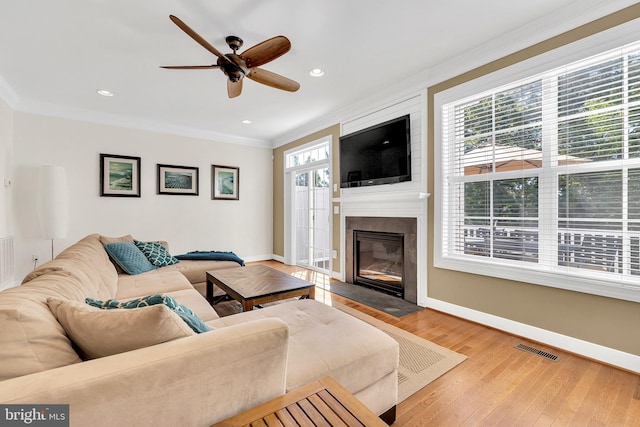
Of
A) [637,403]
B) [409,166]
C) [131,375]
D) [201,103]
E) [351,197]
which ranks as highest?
[201,103]

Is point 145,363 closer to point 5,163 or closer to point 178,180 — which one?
point 5,163

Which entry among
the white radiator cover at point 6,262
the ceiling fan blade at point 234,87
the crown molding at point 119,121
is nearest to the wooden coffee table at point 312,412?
the ceiling fan blade at point 234,87

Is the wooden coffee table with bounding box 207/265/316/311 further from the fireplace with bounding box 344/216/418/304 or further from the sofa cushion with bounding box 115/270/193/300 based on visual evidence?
the fireplace with bounding box 344/216/418/304

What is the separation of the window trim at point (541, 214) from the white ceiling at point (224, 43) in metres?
0.22

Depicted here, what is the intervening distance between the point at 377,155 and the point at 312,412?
3191 mm

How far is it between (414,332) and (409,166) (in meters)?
1.80

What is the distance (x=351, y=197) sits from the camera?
4.12 metres

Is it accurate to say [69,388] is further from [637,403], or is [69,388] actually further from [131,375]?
[637,403]

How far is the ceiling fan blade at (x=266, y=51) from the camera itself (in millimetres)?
2040

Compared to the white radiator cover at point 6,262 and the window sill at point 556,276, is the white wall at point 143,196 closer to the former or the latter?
the white radiator cover at point 6,262

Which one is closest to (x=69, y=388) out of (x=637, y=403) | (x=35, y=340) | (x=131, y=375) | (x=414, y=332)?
(x=131, y=375)

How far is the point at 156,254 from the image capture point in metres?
3.40

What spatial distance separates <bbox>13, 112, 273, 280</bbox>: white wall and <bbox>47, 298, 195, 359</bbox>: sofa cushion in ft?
14.0

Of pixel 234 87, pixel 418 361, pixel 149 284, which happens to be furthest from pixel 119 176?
pixel 418 361
